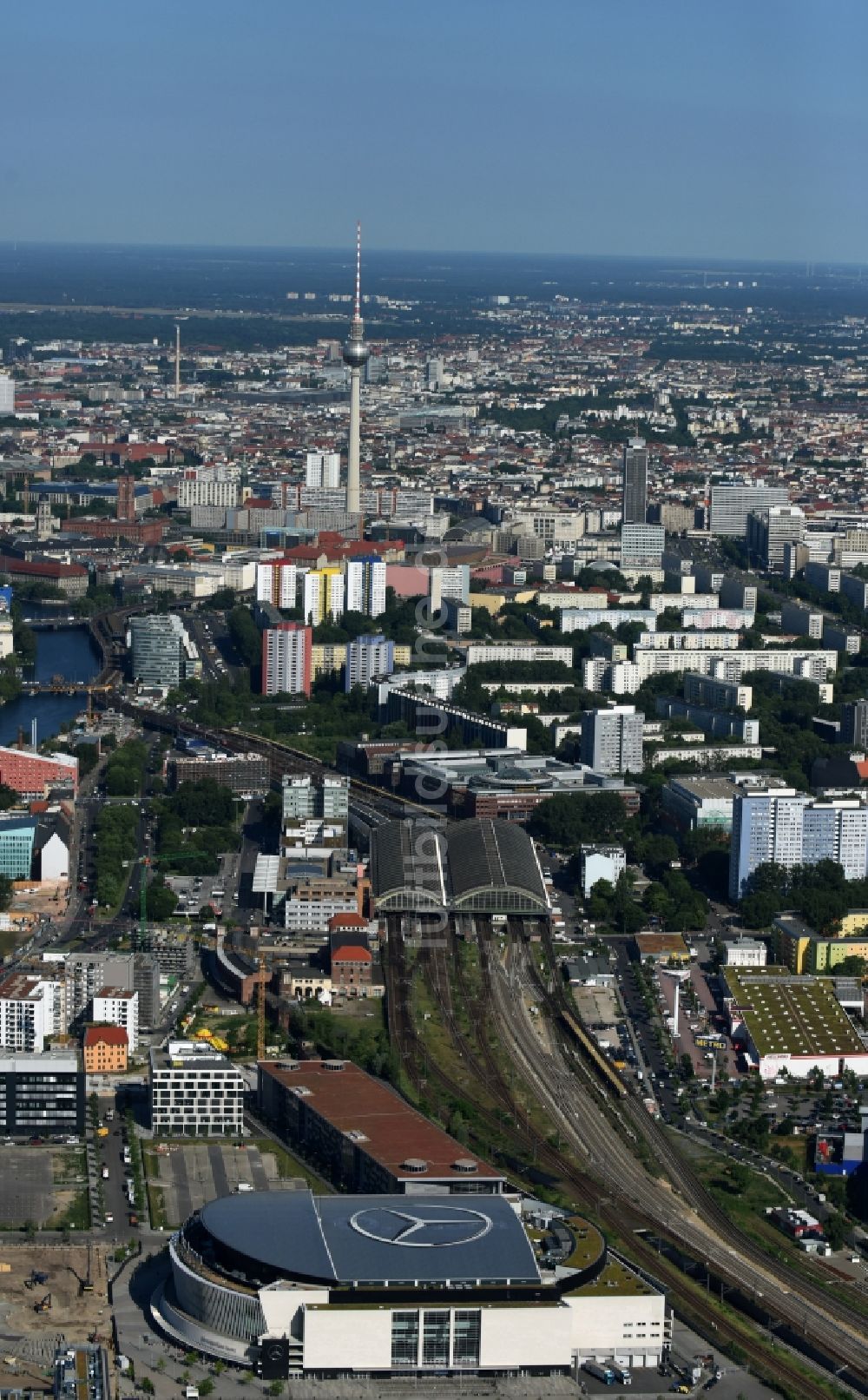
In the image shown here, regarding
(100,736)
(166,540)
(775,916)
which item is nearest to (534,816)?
(775,916)

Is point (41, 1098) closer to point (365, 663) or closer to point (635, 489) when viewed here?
point (365, 663)

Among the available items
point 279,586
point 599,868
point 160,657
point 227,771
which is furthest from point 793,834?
point 279,586

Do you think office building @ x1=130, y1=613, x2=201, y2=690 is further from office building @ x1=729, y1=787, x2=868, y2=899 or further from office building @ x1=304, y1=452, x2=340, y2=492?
office building @ x1=304, y1=452, x2=340, y2=492

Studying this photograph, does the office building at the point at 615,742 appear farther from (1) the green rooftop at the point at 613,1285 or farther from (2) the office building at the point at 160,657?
(1) the green rooftop at the point at 613,1285

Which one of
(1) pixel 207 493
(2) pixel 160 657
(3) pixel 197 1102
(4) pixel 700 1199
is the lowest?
(4) pixel 700 1199

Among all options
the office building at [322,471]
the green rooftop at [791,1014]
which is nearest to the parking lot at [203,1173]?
the green rooftop at [791,1014]

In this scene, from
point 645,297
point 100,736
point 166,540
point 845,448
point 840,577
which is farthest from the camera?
point 645,297

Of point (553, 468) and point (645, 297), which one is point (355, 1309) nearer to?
point (553, 468)
